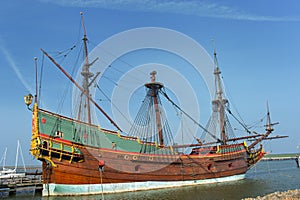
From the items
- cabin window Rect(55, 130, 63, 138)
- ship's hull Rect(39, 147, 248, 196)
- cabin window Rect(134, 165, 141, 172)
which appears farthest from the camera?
cabin window Rect(134, 165, 141, 172)

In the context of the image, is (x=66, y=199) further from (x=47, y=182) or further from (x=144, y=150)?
(x=144, y=150)

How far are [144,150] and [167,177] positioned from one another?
4.11 metres

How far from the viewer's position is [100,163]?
2642cm

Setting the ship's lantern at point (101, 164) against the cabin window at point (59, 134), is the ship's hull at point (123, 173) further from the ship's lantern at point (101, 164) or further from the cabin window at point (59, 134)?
the cabin window at point (59, 134)

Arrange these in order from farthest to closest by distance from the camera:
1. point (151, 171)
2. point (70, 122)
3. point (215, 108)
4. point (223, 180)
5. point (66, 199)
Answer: point (215, 108), point (223, 180), point (151, 171), point (70, 122), point (66, 199)

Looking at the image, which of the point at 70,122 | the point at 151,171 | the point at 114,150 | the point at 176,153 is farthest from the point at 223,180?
the point at 70,122

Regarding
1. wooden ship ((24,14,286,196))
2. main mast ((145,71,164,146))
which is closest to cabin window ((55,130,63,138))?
wooden ship ((24,14,286,196))

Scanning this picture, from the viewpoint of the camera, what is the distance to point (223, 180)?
123 feet

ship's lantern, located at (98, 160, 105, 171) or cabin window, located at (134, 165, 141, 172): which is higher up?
ship's lantern, located at (98, 160, 105, 171)

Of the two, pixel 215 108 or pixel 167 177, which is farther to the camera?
pixel 215 108

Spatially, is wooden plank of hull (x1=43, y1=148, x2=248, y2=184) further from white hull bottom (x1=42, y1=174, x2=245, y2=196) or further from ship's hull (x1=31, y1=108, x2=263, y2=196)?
white hull bottom (x1=42, y1=174, x2=245, y2=196)

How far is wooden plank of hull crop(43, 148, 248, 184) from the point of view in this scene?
82.9ft

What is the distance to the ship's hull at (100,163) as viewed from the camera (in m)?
25.0

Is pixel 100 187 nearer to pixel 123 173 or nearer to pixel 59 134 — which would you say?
pixel 123 173
